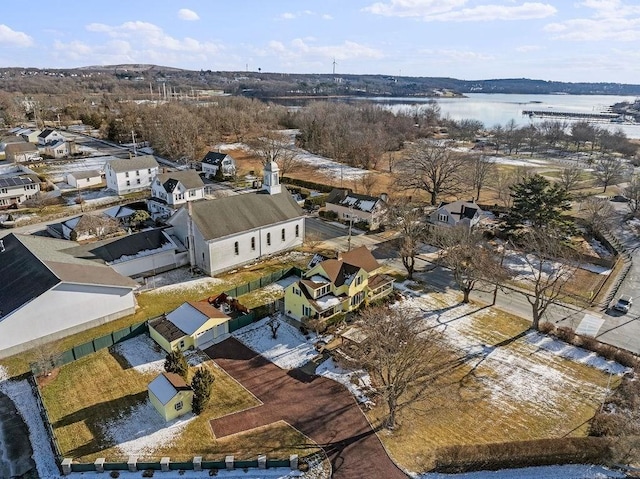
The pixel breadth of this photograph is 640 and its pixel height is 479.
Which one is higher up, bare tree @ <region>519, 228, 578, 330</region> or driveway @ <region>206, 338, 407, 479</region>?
bare tree @ <region>519, 228, 578, 330</region>

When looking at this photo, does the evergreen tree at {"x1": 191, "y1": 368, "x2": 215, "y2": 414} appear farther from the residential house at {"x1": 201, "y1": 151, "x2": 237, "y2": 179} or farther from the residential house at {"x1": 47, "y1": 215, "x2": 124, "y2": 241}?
the residential house at {"x1": 201, "y1": 151, "x2": 237, "y2": 179}

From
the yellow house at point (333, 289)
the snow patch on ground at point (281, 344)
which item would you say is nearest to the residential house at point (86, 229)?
the snow patch on ground at point (281, 344)

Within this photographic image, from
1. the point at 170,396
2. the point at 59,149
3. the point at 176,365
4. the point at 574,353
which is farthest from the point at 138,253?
the point at 59,149

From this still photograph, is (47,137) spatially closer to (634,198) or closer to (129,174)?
(129,174)

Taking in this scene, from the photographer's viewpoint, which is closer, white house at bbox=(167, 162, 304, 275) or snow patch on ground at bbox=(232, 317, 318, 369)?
snow patch on ground at bbox=(232, 317, 318, 369)

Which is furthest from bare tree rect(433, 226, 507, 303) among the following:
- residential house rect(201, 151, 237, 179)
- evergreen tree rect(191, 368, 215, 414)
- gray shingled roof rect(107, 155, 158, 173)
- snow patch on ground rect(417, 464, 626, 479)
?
gray shingled roof rect(107, 155, 158, 173)

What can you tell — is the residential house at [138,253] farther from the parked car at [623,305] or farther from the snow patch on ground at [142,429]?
the parked car at [623,305]
